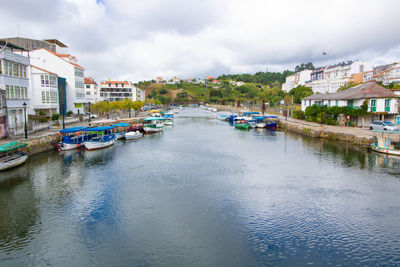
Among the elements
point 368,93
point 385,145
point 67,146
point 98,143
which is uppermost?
point 368,93

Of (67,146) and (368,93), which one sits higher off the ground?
(368,93)

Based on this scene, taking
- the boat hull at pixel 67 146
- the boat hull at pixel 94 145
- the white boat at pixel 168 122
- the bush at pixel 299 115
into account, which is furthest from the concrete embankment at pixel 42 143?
the bush at pixel 299 115

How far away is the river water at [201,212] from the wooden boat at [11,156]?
0.69 metres

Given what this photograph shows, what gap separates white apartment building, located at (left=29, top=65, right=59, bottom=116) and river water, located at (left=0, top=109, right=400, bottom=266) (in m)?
19.4

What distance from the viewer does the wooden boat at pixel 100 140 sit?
33188mm

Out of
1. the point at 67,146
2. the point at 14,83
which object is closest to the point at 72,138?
the point at 67,146

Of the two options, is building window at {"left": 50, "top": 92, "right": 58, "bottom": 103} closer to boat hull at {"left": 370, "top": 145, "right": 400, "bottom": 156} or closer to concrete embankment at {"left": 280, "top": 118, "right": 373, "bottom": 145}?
concrete embankment at {"left": 280, "top": 118, "right": 373, "bottom": 145}

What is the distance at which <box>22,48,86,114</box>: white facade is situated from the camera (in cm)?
5191

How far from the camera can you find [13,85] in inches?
1215

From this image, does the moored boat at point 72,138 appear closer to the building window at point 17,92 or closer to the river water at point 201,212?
the river water at point 201,212

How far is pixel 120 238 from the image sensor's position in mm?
13195

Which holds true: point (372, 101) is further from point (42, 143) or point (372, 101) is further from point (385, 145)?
point (42, 143)

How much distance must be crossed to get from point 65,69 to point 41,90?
37.4 ft

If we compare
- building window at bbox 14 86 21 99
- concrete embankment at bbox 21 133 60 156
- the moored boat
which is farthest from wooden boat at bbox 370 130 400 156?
building window at bbox 14 86 21 99
